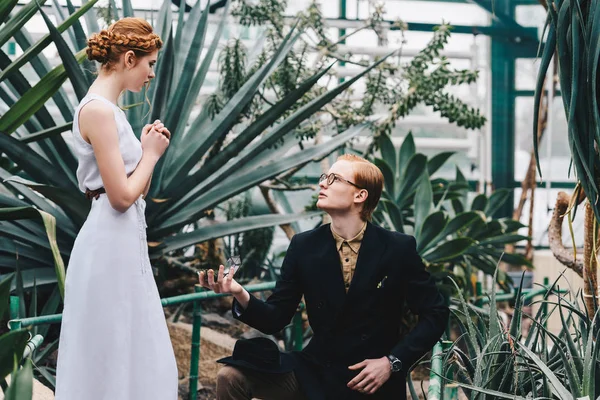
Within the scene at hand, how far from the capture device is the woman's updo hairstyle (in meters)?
1.82

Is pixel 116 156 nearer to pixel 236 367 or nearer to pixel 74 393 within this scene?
pixel 74 393

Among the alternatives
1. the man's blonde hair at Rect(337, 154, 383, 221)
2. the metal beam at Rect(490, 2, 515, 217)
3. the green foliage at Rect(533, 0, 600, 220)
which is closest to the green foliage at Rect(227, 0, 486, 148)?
the metal beam at Rect(490, 2, 515, 217)

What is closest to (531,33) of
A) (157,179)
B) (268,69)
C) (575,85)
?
(268,69)

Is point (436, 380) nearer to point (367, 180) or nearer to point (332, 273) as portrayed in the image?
point (332, 273)

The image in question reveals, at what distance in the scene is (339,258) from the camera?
2.21 meters

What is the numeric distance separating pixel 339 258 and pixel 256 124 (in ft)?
4.51

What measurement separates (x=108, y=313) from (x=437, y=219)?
2.47m

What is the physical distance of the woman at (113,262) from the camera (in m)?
1.77

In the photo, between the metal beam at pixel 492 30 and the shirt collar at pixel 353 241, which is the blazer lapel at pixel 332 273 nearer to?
the shirt collar at pixel 353 241

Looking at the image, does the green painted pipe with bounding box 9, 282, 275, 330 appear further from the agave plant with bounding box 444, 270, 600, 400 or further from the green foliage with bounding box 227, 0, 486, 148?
the green foliage with bounding box 227, 0, 486, 148

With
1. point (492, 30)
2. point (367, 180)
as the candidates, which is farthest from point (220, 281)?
point (492, 30)

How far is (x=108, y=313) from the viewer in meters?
1.79

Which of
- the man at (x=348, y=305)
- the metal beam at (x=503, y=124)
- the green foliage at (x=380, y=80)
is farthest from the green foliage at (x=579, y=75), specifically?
the metal beam at (x=503, y=124)

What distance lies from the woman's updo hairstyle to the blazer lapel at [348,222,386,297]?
71 cm
